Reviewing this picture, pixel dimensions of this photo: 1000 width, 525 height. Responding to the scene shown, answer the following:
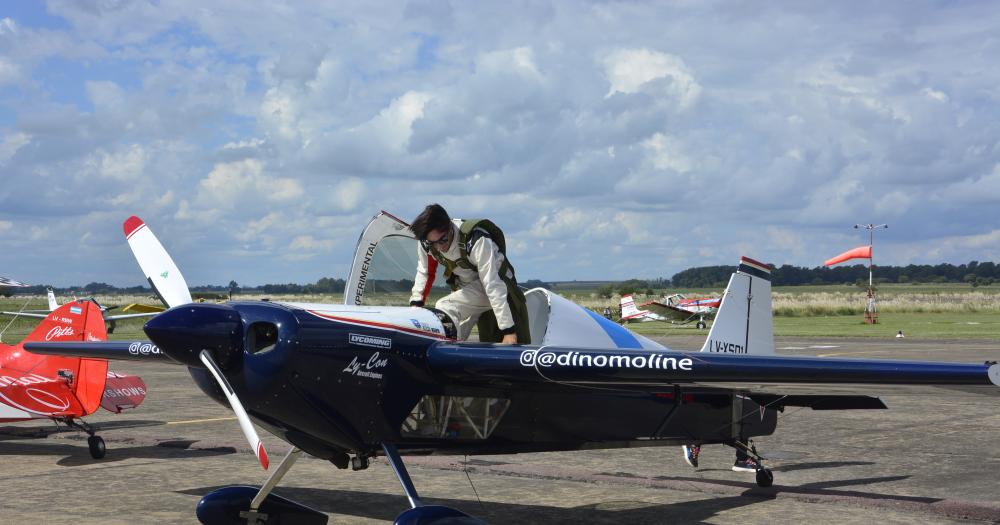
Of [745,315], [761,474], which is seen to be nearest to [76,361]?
[745,315]

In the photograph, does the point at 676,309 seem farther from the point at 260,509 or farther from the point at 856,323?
the point at 260,509

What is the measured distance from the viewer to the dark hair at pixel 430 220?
22.6ft

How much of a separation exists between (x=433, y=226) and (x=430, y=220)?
2.0 inches

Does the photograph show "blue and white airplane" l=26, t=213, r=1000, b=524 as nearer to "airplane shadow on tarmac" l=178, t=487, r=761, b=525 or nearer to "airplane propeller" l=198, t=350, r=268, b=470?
"airplane propeller" l=198, t=350, r=268, b=470

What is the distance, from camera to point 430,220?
272 inches

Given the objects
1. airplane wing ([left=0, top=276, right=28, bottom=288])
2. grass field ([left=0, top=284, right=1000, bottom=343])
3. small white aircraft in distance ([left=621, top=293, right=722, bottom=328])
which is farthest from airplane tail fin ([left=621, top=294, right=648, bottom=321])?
airplane wing ([left=0, top=276, right=28, bottom=288])

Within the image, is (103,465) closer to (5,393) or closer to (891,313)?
(5,393)

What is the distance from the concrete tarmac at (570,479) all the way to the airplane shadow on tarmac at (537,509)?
0.05 ft

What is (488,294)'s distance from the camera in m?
6.91

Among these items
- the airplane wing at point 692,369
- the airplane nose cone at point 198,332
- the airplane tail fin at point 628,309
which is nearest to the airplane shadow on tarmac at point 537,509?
the airplane wing at point 692,369

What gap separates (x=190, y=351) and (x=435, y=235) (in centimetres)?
192

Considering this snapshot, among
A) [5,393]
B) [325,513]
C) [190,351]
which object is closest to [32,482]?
[5,393]

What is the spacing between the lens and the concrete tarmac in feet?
25.1

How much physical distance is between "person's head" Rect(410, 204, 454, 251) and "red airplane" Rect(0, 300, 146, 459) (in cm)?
564
